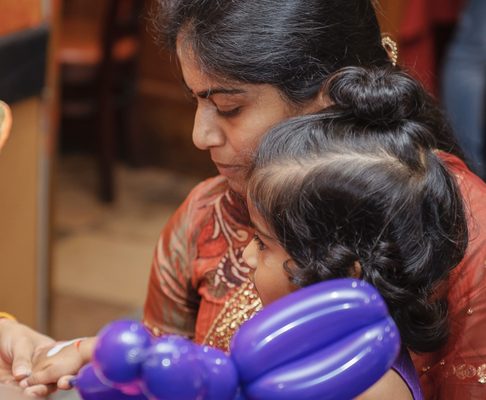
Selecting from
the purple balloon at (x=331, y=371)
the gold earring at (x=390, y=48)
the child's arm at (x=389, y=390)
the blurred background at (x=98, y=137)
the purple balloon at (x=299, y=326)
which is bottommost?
the blurred background at (x=98, y=137)

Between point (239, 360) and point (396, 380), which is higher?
point (239, 360)

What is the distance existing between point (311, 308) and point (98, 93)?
288 centimetres

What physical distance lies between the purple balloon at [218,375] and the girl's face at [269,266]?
231 mm

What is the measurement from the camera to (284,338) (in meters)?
0.79

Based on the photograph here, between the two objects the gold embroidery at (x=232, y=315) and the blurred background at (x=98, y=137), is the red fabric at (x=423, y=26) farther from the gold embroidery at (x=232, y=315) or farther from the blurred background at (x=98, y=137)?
the gold embroidery at (x=232, y=315)

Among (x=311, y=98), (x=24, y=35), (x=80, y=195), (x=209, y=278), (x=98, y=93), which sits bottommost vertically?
(x=80, y=195)

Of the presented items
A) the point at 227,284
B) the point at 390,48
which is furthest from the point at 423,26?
the point at 227,284

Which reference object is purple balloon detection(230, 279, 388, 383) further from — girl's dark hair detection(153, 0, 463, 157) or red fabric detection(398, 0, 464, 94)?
red fabric detection(398, 0, 464, 94)

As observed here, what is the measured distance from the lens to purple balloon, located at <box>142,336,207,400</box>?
2.44 feet

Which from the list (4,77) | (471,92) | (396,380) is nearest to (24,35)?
(4,77)

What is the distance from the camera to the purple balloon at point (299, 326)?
790 mm

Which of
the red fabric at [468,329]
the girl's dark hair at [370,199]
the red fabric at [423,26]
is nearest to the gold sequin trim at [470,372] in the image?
the red fabric at [468,329]

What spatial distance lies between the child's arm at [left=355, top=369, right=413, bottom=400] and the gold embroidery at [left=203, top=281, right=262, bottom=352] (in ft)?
1.07

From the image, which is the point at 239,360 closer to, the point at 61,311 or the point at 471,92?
the point at 61,311
